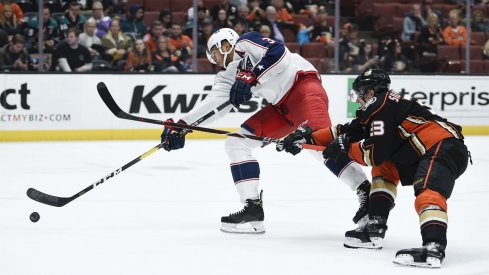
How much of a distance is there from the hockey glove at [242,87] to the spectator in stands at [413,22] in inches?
261

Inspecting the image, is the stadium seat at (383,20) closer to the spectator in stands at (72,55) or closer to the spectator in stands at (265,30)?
the spectator in stands at (265,30)

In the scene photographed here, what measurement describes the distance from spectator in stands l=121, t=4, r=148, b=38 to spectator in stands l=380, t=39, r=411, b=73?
9.25 ft

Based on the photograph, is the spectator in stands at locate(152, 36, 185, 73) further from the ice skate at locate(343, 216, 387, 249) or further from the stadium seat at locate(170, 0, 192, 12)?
the ice skate at locate(343, 216, 387, 249)

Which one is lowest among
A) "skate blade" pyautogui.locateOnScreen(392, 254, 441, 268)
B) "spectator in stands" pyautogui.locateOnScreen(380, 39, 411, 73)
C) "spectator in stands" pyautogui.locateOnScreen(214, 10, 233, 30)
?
"skate blade" pyautogui.locateOnScreen(392, 254, 441, 268)

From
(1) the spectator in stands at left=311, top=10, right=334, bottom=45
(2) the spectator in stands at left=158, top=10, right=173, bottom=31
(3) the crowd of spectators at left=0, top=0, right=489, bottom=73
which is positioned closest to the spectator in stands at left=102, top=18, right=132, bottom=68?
(3) the crowd of spectators at left=0, top=0, right=489, bottom=73

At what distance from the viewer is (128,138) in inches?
394

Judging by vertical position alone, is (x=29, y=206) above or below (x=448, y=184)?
below

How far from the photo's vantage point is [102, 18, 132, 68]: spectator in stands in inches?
387

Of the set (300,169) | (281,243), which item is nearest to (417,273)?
(281,243)

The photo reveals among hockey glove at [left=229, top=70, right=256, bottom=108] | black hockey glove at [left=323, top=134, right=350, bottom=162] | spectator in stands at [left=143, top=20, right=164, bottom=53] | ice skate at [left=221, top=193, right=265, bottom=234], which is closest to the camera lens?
black hockey glove at [left=323, top=134, right=350, bottom=162]

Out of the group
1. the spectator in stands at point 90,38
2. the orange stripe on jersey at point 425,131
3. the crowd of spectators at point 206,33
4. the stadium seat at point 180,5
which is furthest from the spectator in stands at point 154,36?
the orange stripe on jersey at point 425,131

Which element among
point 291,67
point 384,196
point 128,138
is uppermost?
point 291,67

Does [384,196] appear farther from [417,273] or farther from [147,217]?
[147,217]

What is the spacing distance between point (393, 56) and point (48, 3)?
4.00 m
